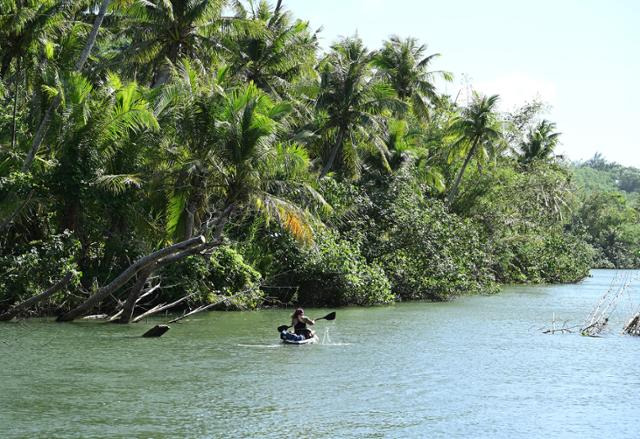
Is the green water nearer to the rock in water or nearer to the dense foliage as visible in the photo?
the rock in water

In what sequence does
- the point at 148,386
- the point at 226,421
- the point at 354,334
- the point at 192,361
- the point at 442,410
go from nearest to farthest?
the point at 226,421 < the point at 442,410 < the point at 148,386 < the point at 192,361 < the point at 354,334

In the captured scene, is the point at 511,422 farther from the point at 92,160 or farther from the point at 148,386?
the point at 92,160

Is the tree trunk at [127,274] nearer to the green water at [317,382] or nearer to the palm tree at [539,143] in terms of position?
the green water at [317,382]

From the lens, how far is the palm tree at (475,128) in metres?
46.6

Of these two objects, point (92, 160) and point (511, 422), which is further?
point (92, 160)

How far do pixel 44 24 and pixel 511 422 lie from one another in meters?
20.3

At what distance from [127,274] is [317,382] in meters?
8.16

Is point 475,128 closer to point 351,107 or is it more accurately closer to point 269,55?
point 351,107

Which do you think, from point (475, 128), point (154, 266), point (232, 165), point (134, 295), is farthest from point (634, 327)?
point (475, 128)

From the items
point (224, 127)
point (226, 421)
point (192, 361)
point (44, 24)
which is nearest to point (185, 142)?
point (224, 127)

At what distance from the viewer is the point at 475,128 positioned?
1837 inches

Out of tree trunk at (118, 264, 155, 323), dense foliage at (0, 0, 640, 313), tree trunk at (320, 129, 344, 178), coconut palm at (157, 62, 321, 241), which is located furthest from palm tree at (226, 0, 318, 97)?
tree trunk at (118, 264, 155, 323)

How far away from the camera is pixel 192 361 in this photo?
17.8 meters

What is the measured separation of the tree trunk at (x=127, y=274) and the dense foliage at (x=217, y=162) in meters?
0.62
